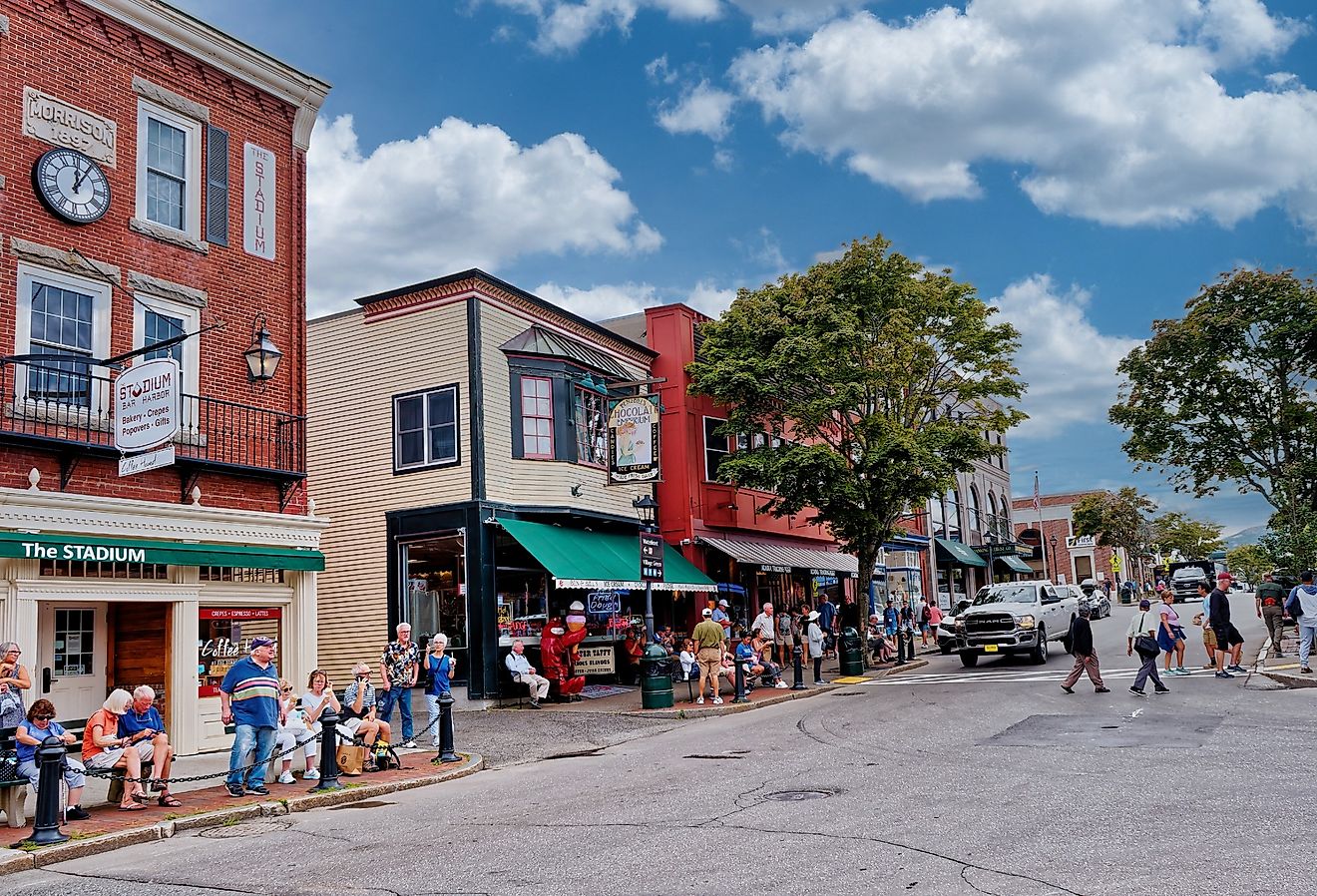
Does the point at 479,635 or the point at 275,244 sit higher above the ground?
the point at 275,244

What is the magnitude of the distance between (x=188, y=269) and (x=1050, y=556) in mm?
78580

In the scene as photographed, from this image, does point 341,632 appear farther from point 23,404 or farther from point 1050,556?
point 1050,556

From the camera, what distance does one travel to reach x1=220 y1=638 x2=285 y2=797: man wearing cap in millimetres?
11453

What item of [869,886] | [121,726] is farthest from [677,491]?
[869,886]

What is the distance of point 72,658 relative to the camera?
14844 mm

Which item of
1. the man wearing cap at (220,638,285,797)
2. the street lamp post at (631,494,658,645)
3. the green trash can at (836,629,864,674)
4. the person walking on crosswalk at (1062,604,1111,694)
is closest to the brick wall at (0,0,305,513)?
the man wearing cap at (220,638,285,797)

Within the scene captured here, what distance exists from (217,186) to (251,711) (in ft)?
27.3

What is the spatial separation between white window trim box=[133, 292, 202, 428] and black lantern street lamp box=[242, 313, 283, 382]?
27.9 inches

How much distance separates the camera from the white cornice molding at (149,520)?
12.8 metres

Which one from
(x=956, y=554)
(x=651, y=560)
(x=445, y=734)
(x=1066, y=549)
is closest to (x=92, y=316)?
(x=445, y=734)

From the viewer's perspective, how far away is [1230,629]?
19.0m

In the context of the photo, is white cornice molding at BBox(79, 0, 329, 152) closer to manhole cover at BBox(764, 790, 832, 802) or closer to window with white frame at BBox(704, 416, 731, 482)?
manhole cover at BBox(764, 790, 832, 802)

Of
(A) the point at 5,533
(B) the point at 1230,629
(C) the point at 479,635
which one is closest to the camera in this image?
(A) the point at 5,533

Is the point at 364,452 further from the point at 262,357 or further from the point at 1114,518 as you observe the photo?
the point at 1114,518
